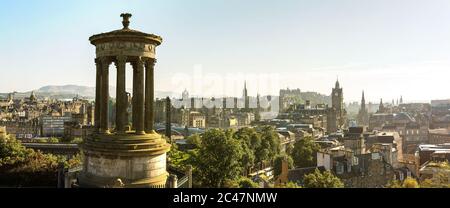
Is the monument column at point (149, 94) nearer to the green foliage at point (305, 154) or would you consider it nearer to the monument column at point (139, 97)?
the monument column at point (139, 97)

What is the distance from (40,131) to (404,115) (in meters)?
87.4

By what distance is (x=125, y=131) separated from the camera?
12.8 m

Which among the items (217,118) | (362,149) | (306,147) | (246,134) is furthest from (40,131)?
(362,149)

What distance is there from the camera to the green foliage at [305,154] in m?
47.7

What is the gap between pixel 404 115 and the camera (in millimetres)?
97625

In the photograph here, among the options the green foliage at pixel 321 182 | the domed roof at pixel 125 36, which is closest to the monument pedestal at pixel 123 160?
the domed roof at pixel 125 36

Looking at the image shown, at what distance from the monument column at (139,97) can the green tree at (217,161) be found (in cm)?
2100

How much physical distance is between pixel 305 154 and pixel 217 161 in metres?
18.4

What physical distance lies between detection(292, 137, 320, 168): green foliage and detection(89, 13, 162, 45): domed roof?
126 feet

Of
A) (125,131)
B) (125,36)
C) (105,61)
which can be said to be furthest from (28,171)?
(125,36)

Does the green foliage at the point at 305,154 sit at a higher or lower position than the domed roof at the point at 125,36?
lower

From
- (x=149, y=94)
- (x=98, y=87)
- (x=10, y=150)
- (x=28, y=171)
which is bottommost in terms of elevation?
(x=28, y=171)

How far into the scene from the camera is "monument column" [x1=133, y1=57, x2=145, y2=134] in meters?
12.7

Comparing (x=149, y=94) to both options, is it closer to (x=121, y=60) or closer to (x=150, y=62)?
(x=150, y=62)
